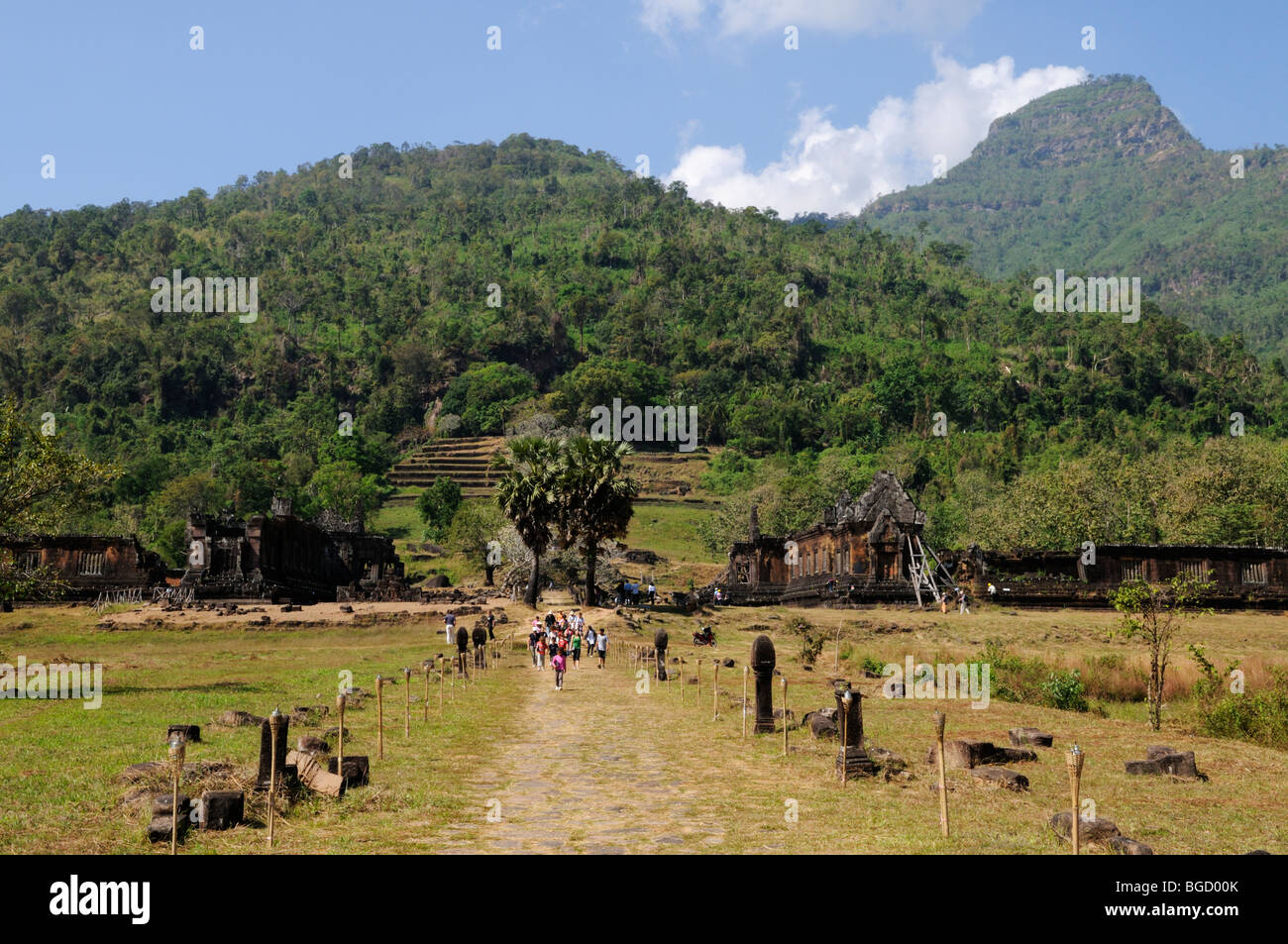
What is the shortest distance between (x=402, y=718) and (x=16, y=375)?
172 meters

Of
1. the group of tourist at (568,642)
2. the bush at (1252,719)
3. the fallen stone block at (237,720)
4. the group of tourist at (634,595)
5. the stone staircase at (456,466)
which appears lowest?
the group of tourist at (634,595)

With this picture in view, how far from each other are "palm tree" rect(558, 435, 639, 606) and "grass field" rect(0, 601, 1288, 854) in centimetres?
2152

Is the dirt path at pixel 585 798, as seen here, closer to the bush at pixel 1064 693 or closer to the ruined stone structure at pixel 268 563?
the bush at pixel 1064 693

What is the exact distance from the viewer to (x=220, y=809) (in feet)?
39.1

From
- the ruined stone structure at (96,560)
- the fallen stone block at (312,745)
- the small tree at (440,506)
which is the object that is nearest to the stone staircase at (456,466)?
the small tree at (440,506)

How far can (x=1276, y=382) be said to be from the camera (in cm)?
15775

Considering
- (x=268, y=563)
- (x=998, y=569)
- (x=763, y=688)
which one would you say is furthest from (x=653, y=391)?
(x=763, y=688)

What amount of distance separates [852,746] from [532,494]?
40676 mm

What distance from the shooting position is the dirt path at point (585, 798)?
37.4 ft

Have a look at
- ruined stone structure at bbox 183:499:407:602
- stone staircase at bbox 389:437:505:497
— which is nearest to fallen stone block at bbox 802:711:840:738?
ruined stone structure at bbox 183:499:407:602

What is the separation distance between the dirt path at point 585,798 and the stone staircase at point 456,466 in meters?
104

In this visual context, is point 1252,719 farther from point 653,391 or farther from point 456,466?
point 653,391

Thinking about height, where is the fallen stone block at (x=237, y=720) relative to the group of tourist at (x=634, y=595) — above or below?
above
